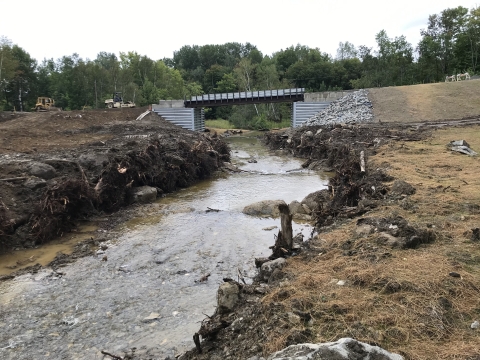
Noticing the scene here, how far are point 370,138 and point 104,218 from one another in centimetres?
1844

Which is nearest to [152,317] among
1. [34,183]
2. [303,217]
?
[303,217]

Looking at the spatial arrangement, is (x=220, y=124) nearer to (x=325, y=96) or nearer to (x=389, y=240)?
(x=325, y=96)

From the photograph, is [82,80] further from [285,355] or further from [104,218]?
[285,355]

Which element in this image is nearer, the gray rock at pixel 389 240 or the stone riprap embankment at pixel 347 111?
the gray rock at pixel 389 240

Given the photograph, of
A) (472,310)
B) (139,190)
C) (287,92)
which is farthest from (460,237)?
(287,92)

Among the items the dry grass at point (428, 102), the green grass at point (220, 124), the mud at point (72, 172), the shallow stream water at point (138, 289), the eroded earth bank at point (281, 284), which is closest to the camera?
the eroded earth bank at point (281, 284)

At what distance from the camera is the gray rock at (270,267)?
24.4 feet

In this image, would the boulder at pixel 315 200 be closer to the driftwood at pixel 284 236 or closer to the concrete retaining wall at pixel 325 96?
the driftwood at pixel 284 236

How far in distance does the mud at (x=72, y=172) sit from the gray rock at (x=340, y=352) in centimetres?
1030

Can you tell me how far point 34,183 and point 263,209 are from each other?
8.64 meters

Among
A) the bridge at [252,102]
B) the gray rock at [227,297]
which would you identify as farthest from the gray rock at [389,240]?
the bridge at [252,102]

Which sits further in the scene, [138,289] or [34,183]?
[34,183]

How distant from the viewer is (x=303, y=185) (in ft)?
63.9

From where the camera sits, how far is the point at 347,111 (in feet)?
136
